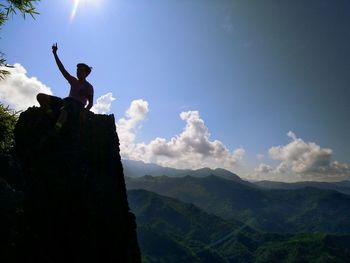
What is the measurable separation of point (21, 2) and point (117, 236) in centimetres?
1138

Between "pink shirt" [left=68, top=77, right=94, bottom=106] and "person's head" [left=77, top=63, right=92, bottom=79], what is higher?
"person's head" [left=77, top=63, right=92, bottom=79]

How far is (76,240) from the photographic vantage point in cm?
1160

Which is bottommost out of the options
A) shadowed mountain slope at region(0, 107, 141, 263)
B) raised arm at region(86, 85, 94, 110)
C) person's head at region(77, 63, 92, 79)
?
shadowed mountain slope at region(0, 107, 141, 263)

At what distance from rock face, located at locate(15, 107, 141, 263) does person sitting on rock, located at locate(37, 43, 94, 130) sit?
1.17 ft

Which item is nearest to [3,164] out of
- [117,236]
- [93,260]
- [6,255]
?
[6,255]

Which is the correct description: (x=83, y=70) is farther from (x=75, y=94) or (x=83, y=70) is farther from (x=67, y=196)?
(x=67, y=196)

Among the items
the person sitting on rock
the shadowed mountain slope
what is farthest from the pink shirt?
the shadowed mountain slope

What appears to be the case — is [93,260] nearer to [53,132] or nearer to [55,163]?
[55,163]

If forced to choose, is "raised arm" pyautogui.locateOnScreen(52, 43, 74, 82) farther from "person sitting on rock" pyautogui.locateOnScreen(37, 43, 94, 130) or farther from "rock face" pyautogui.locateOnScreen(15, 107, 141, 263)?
"rock face" pyautogui.locateOnScreen(15, 107, 141, 263)

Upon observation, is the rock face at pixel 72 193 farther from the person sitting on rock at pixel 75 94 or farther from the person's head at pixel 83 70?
the person's head at pixel 83 70

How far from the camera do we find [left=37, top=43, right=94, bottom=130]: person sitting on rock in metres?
13.8

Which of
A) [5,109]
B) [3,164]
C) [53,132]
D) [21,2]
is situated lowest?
[3,164]

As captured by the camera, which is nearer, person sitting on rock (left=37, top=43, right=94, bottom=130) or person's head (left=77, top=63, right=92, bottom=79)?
person sitting on rock (left=37, top=43, right=94, bottom=130)

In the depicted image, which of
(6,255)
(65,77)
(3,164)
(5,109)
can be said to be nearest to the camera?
(6,255)
